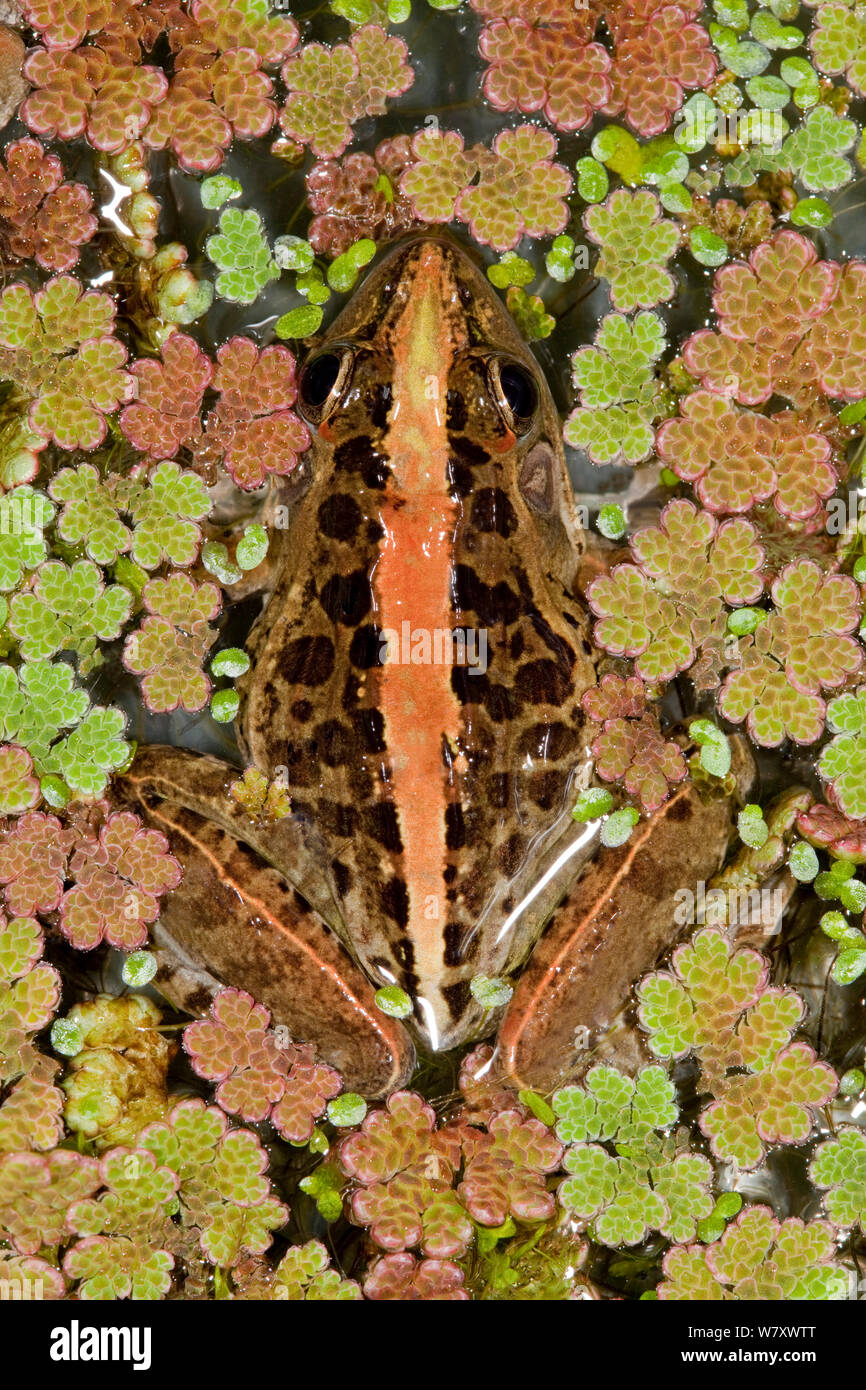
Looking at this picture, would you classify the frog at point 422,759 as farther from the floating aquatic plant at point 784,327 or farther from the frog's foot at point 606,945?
the floating aquatic plant at point 784,327

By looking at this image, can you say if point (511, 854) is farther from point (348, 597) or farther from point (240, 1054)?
point (240, 1054)

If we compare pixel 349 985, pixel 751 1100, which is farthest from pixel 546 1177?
pixel 349 985

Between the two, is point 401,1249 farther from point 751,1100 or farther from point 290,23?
point 290,23

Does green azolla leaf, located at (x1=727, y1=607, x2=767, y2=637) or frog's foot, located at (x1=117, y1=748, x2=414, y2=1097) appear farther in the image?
green azolla leaf, located at (x1=727, y1=607, x2=767, y2=637)

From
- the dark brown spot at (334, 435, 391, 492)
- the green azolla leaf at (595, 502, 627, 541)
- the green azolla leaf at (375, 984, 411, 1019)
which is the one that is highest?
the dark brown spot at (334, 435, 391, 492)

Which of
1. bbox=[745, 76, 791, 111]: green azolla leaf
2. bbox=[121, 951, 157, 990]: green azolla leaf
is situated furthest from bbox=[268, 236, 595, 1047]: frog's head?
bbox=[745, 76, 791, 111]: green azolla leaf

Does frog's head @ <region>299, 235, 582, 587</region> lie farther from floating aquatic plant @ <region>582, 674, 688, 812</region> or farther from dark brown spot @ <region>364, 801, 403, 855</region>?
dark brown spot @ <region>364, 801, 403, 855</region>

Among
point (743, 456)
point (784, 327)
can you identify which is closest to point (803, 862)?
point (743, 456)
